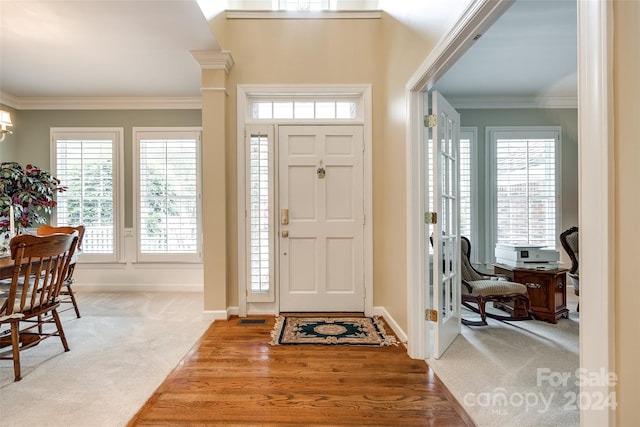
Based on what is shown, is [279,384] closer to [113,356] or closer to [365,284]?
[113,356]

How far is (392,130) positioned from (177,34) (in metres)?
2.16

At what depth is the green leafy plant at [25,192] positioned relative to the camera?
156 inches

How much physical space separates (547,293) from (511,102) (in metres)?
2.63

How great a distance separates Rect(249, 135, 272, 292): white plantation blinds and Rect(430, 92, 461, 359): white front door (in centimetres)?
175

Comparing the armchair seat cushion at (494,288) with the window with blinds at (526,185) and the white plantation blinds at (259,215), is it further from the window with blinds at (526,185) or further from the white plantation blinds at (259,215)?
the white plantation blinds at (259,215)

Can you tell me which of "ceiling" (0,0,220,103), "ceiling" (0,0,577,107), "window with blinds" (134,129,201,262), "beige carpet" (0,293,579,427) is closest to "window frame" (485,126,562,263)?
"ceiling" (0,0,577,107)

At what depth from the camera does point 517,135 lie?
4562 mm

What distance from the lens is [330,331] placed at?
3.05m

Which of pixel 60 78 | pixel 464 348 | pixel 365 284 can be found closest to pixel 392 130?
pixel 365 284

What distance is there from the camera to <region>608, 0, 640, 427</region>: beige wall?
2.86 feet

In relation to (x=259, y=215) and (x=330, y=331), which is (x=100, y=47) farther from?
(x=330, y=331)

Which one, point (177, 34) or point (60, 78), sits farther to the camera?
point (60, 78)

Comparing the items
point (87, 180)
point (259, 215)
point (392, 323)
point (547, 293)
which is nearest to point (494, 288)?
point (547, 293)

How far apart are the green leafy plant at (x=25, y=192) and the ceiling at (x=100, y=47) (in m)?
1.10
